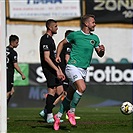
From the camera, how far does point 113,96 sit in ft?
79.2

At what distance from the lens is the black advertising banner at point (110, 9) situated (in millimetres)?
27609

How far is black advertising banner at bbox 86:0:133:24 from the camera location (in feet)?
90.6

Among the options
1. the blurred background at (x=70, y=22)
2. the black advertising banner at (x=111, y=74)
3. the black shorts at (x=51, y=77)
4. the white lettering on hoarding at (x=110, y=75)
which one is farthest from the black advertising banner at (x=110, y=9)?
the black shorts at (x=51, y=77)

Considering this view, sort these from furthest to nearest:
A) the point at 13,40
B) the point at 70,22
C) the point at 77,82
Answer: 1. the point at 70,22
2. the point at 13,40
3. the point at 77,82

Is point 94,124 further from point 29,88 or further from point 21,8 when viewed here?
point 21,8

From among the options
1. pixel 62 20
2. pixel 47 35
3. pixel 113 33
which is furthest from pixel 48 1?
pixel 47 35

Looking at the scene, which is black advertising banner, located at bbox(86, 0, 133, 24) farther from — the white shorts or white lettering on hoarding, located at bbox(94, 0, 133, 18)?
the white shorts

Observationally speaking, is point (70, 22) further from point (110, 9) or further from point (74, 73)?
point (74, 73)

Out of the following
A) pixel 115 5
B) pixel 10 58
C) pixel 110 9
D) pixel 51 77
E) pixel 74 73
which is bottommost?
pixel 51 77

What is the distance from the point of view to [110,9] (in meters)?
27.7

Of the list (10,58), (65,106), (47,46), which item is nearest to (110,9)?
(10,58)

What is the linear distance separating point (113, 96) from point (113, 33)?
532cm

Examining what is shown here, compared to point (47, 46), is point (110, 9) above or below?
above

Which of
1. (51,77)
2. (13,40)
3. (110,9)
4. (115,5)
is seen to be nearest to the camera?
(51,77)
